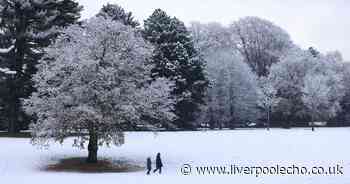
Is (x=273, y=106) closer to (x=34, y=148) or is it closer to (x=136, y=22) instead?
(x=136, y=22)

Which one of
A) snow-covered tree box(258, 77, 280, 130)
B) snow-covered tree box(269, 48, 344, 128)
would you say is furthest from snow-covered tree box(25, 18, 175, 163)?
snow-covered tree box(269, 48, 344, 128)

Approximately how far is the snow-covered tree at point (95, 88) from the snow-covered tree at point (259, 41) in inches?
2879

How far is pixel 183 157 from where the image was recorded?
43.3 m

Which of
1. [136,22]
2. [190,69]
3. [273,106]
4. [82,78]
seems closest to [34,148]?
[82,78]

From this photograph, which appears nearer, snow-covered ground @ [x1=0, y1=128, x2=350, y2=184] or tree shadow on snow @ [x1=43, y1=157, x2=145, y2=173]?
snow-covered ground @ [x1=0, y1=128, x2=350, y2=184]

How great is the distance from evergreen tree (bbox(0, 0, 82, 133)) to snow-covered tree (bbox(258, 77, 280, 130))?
45723mm

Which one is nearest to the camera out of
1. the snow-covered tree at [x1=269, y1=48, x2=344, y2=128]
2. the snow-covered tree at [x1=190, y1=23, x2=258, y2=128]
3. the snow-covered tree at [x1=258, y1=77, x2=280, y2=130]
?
the snow-covered tree at [x1=190, y1=23, x2=258, y2=128]

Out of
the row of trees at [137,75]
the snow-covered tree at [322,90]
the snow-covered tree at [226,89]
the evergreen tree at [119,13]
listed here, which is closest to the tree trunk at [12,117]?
the row of trees at [137,75]

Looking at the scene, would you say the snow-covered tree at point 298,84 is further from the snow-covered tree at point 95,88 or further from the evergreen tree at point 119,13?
the snow-covered tree at point 95,88

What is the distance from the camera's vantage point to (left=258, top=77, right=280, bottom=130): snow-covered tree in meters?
94.2

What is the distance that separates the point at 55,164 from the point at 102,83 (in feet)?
21.8

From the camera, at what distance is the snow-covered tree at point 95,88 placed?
3738cm

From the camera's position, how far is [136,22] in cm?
8106

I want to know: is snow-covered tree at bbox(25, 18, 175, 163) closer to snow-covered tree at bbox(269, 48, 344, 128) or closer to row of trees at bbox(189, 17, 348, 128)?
row of trees at bbox(189, 17, 348, 128)
